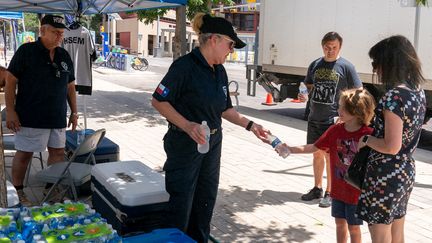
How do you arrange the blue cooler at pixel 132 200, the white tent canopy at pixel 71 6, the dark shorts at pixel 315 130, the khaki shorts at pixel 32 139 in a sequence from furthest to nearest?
1. the white tent canopy at pixel 71 6
2. the dark shorts at pixel 315 130
3. the khaki shorts at pixel 32 139
4. the blue cooler at pixel 132 200

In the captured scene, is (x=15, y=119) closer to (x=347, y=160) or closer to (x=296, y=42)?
(x=347, y=160)

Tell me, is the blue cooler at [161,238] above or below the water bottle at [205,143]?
below

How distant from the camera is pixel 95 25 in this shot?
57281 mm

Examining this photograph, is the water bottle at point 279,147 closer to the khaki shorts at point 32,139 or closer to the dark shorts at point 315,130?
the dark shorts at point 315,130

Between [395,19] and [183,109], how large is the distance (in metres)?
6.49

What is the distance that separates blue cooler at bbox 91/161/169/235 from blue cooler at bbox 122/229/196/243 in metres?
0.67

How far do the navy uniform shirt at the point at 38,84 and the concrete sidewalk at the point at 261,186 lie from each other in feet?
6.39

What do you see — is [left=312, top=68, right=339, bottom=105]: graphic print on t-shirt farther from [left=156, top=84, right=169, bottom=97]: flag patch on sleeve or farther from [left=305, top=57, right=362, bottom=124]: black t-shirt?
[left=156, top=84, right=169, bottom=97]: flag patch on sleeve

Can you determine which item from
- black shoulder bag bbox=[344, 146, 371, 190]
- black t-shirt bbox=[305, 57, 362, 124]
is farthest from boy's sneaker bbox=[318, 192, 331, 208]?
black shoulder bag bbox=[344, 146, 371, 190]

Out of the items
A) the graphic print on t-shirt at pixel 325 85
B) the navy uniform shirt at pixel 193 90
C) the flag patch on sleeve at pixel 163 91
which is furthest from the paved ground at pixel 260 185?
the flag patch on sleeve at pixel 163 91

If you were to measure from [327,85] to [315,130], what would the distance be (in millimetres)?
507

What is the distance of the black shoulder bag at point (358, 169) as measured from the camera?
2783mm

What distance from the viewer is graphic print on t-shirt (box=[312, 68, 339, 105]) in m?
4.54

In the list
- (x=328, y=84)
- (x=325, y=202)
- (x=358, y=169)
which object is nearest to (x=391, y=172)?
(x=358, y=169)
